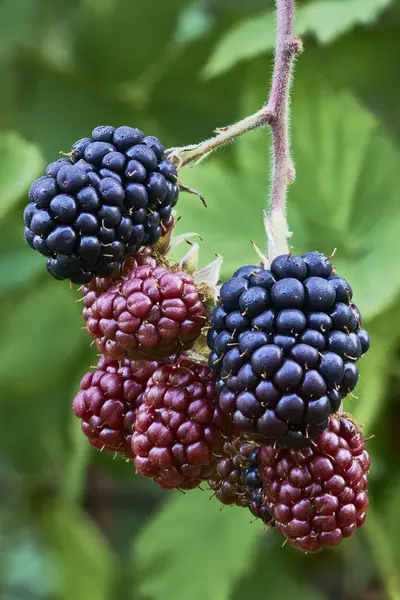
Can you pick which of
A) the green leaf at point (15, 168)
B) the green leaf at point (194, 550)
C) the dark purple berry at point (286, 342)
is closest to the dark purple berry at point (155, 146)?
the dark purple berry at point (286, 342)

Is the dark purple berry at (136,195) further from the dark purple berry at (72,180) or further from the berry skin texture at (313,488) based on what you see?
the berry skin texture at (313,488)

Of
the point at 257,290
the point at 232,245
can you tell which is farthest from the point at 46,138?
the point at 257,290

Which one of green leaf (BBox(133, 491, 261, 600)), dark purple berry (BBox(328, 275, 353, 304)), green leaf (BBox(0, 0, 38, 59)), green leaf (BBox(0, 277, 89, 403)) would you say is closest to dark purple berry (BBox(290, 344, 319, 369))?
dark purple berry (BBox(328, 275, 353, 304))

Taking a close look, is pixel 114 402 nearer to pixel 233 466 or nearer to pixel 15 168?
pixel 233 466

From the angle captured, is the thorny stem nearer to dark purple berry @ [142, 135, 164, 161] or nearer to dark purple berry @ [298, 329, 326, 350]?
dark purple berry @ [142, 135, 164, 161]

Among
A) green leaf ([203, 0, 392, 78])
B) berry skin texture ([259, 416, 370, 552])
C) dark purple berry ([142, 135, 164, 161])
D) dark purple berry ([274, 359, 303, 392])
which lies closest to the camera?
dark purple berry ([274, 359, 303, 392])

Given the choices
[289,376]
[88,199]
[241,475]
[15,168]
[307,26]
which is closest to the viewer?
[289,376]

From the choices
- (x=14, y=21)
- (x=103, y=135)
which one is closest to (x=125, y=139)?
(x=103, y=135)
